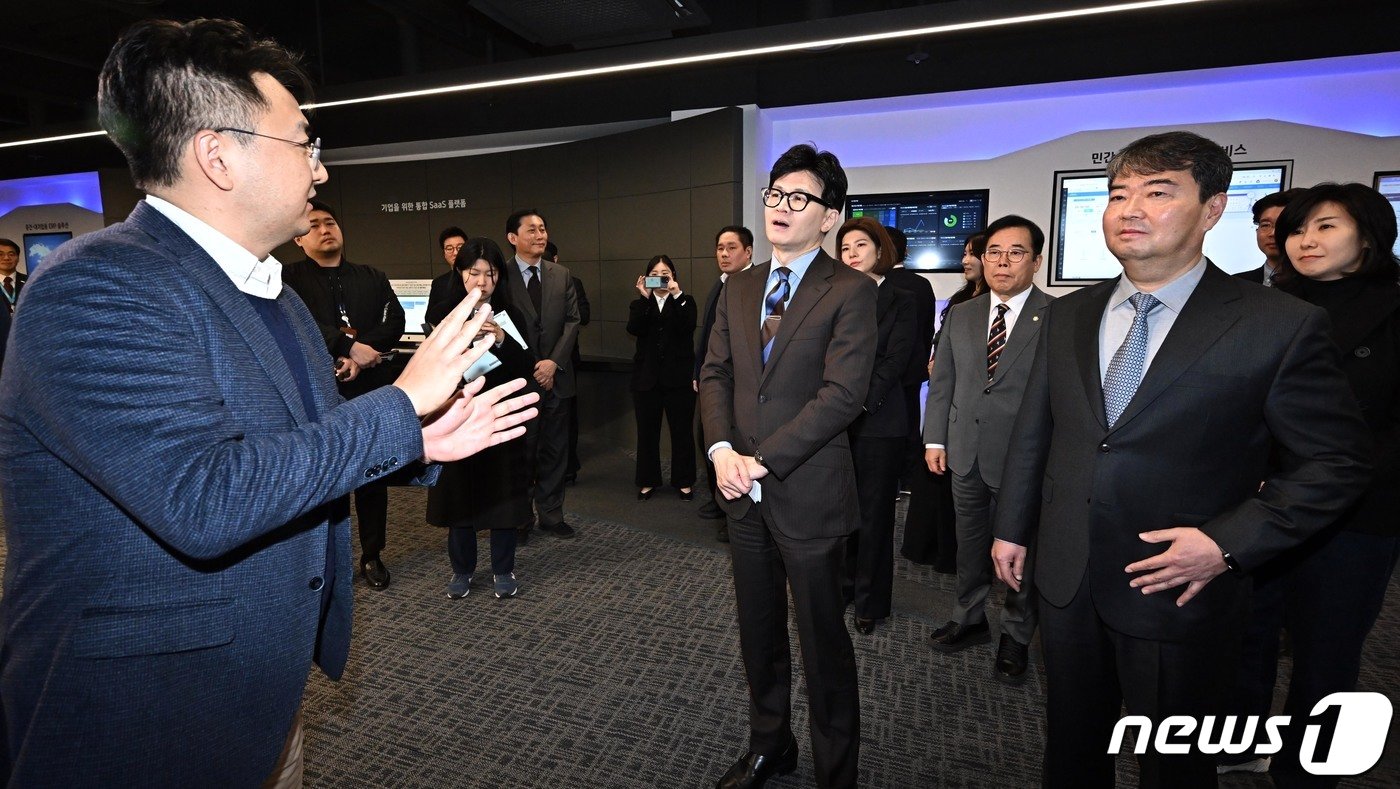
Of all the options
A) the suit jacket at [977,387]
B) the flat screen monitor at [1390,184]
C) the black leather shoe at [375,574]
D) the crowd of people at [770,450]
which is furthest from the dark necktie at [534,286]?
the flat screen monitor at [1390,184]

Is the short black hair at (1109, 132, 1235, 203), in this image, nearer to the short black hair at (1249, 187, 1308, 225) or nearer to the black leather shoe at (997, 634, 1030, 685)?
the black leather shoe at (997, 634, 1030, 685)

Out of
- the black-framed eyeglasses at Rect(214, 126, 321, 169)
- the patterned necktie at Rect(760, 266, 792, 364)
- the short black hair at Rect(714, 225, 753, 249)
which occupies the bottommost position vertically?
the patterned necktie at Rect(760, 266, 792, 364)

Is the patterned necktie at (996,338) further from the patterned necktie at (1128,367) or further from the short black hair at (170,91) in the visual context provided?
the short black hair at (170,91)

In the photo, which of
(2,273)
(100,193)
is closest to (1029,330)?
(2,273)

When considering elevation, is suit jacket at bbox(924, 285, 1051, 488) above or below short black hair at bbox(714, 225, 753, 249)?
below

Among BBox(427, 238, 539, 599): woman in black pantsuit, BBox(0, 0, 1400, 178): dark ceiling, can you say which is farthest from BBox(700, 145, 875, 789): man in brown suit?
BBox(0, 0, 1400, 178): dark ceiling

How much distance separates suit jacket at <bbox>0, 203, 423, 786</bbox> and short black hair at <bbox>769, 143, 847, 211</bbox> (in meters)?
1.37

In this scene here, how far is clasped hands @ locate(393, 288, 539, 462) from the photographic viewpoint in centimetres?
101

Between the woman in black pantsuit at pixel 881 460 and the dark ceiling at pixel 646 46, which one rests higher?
the dark ceiling at pixel 646 46

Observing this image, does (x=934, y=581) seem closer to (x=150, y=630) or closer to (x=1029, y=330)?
(x=1029, y=330)

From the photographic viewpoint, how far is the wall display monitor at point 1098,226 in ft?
16.2

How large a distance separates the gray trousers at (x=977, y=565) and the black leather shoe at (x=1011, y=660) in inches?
1.6

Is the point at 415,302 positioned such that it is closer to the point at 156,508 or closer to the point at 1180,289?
the point at 156,508

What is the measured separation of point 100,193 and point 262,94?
12.2 meters
